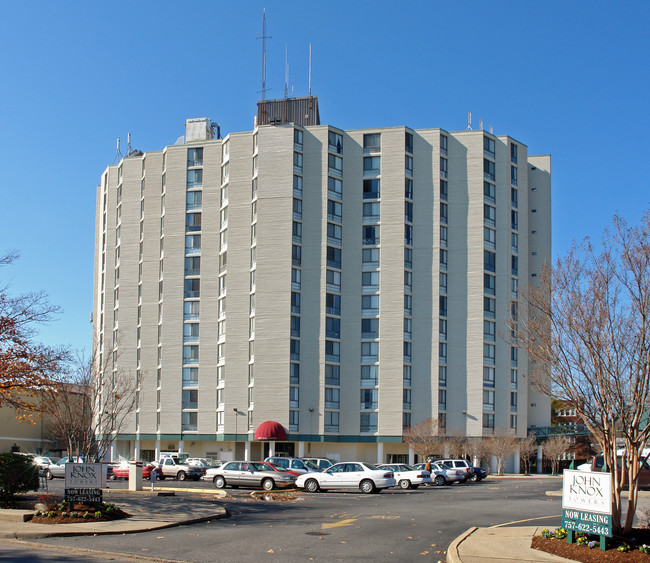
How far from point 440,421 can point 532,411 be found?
1360 centimetres

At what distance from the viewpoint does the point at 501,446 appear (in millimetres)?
72312

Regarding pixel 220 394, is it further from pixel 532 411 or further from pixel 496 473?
pixel 532 411

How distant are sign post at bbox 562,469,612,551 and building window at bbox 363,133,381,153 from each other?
2683 inches

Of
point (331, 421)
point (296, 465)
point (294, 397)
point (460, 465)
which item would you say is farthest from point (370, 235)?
point (296, 465)

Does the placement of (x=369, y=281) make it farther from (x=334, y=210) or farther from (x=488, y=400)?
(x=488, y=400)

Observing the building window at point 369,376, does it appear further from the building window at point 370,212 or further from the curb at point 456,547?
the curb at point 456,547

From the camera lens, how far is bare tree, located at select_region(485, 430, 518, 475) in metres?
72.2

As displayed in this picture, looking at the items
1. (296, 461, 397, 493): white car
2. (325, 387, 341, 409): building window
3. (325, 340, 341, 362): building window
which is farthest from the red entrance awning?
(296, 461, 397, 493): white car

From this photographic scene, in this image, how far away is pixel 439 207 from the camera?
8094 cm

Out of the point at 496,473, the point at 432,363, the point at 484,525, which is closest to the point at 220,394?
the point at 432,363

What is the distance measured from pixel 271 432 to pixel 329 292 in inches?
597

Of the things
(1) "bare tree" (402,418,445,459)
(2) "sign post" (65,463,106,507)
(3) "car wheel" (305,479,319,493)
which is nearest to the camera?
(2) "sign post" (65,463,106,507)

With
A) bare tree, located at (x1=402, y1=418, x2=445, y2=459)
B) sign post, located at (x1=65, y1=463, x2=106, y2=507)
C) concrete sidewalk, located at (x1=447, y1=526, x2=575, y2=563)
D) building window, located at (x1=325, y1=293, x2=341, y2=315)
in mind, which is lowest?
bare tree, located at (x1=402, y1=418, x2=445, y2=459)

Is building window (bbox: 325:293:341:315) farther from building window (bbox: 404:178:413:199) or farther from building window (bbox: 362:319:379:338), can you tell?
building window (bbox: 404:178:413:199)
